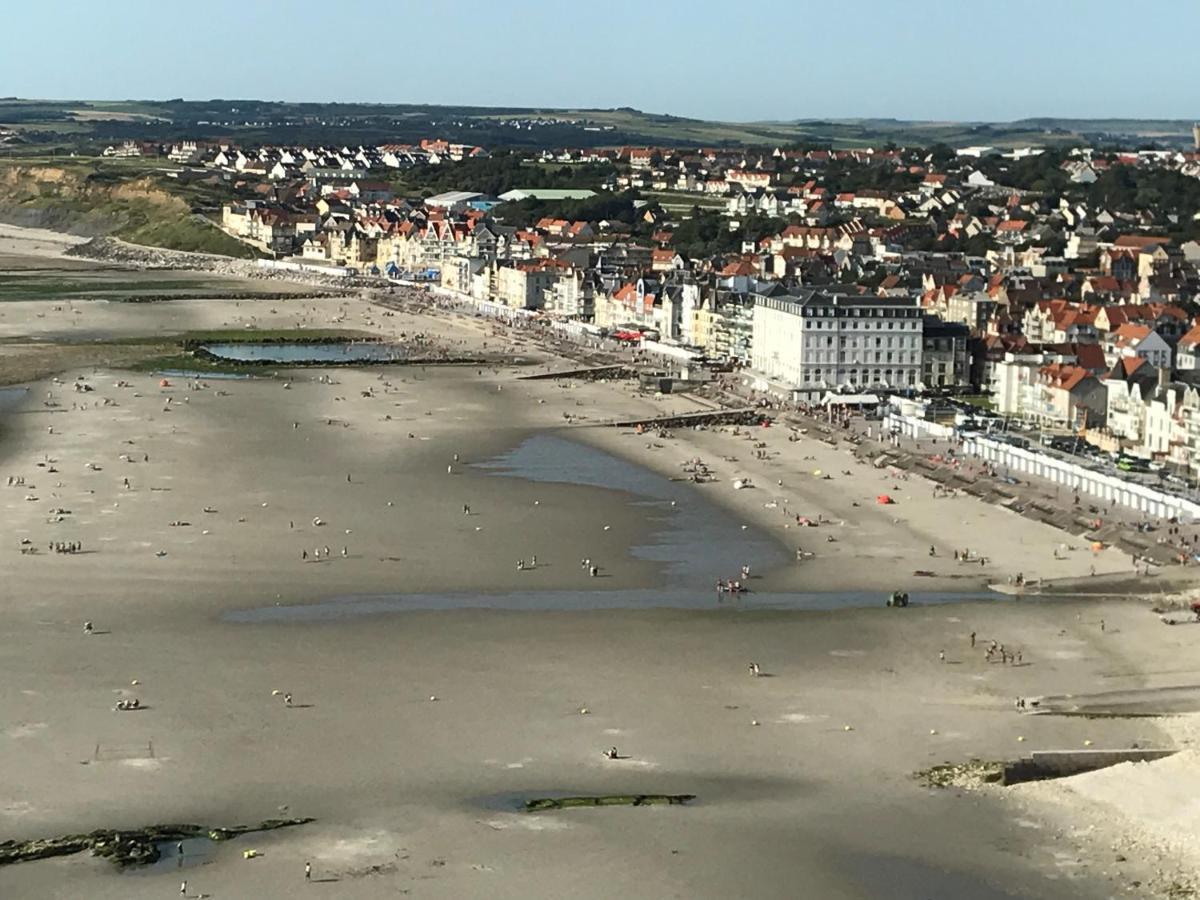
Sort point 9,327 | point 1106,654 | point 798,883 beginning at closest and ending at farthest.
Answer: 1. point 798,883
2. point 1106,654
3. point 9,327

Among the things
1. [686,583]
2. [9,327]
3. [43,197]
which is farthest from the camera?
[43,197]

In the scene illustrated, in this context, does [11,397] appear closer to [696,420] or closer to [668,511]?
[696,420]

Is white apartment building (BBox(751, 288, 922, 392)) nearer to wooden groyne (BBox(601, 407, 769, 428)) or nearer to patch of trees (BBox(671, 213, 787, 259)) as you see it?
wooden groyne (BBox(601, 407, 769, 428))

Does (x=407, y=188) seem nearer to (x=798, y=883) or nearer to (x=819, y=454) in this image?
(x=819, y=454)

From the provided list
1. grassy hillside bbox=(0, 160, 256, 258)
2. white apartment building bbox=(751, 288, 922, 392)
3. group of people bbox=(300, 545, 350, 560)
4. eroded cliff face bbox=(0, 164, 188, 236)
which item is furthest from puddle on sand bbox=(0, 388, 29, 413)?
eroded cliff face bbox=(0, 164, 188, 236)

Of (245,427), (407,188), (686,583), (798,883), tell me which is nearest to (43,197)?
(407,188)

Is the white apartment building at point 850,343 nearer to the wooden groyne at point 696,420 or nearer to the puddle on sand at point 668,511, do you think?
the wooden groyne at point 696,420

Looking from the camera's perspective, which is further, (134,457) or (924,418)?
(924,418)
